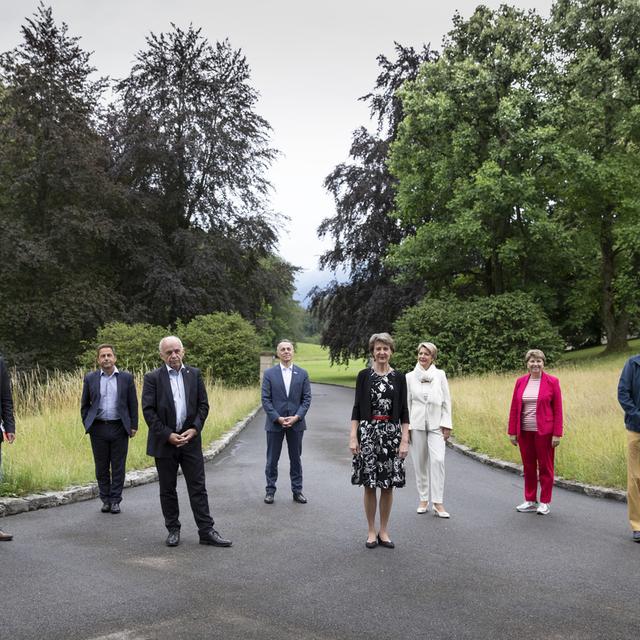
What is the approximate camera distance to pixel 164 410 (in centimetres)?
658

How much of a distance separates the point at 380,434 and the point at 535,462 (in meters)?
2.71

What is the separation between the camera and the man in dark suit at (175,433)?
21.3 ft

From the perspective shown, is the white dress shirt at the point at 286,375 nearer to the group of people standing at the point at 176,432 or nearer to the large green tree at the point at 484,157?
the group of people standing at the point at 176,432

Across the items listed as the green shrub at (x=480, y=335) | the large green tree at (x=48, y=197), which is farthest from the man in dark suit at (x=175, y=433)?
the large green tree at (x=48, y=197)

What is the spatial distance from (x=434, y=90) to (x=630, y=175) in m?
9.09

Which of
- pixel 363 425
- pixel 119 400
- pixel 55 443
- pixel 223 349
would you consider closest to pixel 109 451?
pixel 119 400

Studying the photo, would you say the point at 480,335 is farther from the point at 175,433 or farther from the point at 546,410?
the point at 175,433

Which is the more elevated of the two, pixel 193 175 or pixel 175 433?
pixel 193 175

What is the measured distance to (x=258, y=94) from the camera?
34.6 metres

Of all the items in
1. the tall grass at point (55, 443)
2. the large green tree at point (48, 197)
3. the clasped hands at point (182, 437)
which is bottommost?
the tall grass at point (55, 443)

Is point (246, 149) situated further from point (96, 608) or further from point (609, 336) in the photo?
point (96, 608)

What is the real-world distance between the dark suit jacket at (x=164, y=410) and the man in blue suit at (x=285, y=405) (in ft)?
7.14

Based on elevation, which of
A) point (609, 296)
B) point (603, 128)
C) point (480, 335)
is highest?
point (603, 128)

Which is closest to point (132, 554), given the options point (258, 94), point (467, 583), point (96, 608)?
point (96, 608)
